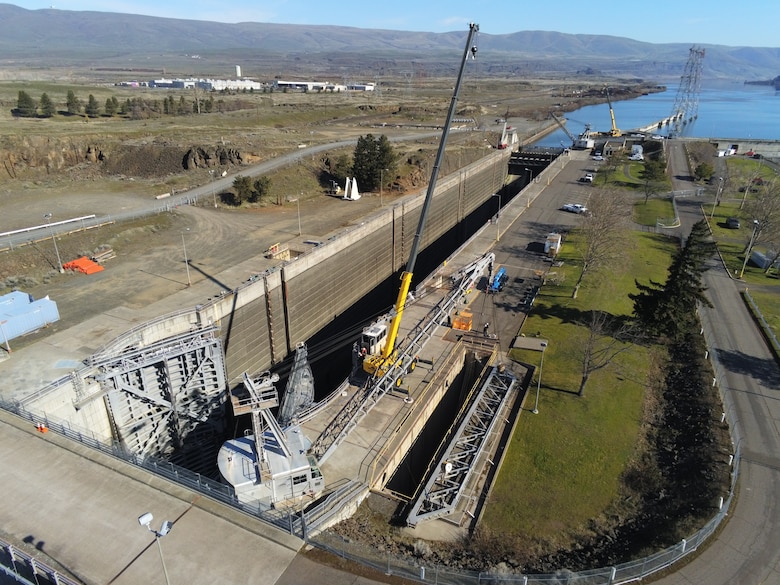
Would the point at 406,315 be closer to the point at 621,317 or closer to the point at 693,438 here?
→ the point at 621,317

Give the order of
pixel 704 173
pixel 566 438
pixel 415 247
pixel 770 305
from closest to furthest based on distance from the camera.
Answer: pixel 566 438
pixel 415 247
pixel 770 305
pixel 704 173

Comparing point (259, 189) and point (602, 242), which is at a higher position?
point (259, 189)

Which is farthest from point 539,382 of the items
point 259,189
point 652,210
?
point 652,210

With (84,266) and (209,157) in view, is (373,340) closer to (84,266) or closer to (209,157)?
(84,266)

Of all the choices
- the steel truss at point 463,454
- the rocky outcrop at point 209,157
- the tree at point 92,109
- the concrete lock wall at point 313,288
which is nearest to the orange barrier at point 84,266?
the concrete lock wall at point 313,288

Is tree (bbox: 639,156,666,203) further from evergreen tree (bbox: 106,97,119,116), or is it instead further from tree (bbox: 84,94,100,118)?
tree (bbox: 84,94,100,118)

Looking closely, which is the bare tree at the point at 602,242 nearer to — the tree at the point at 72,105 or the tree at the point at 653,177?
the tree at the point at 653,177

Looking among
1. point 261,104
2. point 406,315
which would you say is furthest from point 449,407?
point 261,104
